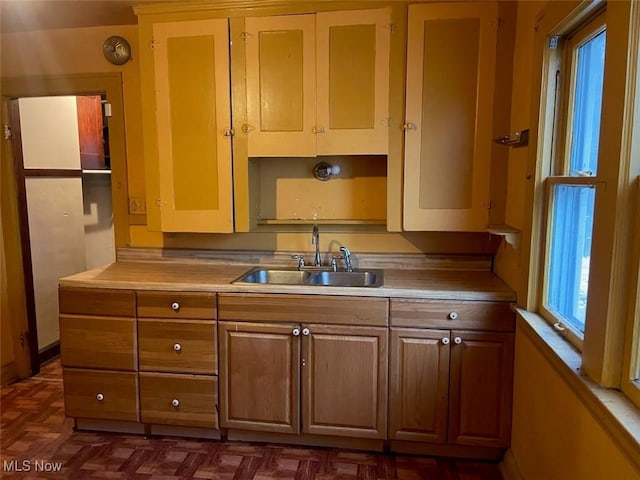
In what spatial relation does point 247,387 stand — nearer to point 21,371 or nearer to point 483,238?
point 483,238

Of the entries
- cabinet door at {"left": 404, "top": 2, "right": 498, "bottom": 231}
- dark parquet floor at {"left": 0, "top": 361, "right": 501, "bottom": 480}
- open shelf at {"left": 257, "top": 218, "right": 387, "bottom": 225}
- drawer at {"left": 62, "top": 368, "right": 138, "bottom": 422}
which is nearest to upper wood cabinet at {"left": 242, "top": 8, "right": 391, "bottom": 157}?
cabinet door at {"left": 404, "top": 2, "right": 498, "bottom": 231}

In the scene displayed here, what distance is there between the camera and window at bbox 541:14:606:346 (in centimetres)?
145

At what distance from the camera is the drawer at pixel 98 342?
2.27 metres

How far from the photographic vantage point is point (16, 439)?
2.34 m

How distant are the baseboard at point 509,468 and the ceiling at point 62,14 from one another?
2.90 metres

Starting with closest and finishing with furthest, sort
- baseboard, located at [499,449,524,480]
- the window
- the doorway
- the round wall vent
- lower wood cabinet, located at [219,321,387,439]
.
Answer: the window < baseboard, located at [499,449,524,480] < lower wood cabinet, located at [219,321,387,439] < the round wall vent < the doorway

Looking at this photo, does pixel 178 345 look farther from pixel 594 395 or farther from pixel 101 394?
pixel 594 395

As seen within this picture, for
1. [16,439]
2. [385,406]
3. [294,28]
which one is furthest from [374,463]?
[294,28]

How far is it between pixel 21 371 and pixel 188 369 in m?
1.61

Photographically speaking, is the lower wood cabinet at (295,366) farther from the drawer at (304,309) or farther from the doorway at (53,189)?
the doorway at (53,189)

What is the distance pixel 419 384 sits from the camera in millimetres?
2080

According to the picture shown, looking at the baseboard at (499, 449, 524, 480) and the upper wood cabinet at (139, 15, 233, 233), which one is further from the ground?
the upper wood cabinet at (139, 15, 233, 233)

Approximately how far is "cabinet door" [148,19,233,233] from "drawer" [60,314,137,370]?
586mm

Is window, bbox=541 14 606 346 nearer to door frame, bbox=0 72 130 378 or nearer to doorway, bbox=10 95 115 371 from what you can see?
door frame, bbox=0 72 130 378
